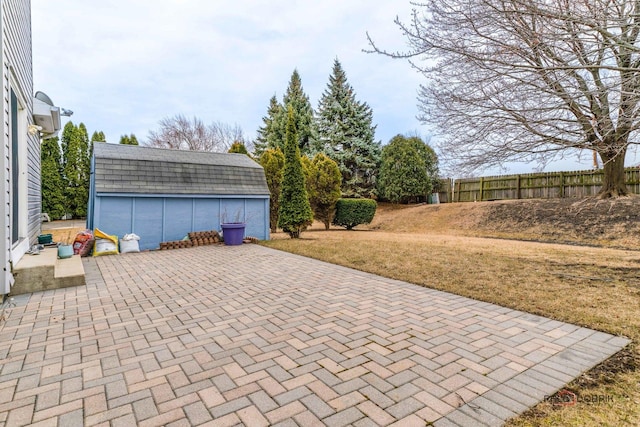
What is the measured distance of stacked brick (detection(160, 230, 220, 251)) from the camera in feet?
28.2

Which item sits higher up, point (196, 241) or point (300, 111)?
point (300, 111)

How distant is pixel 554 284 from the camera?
16.0 feet

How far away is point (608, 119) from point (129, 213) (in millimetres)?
10176

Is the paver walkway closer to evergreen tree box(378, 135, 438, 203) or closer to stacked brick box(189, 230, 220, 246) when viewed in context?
stacked brick box(189, 230, 220, 246)

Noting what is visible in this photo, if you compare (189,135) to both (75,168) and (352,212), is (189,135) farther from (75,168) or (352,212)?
(352,212)

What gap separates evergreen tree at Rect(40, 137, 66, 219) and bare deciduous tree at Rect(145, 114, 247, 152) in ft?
30.4

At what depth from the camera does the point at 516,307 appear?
381cm

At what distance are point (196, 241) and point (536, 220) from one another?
42.9 ft

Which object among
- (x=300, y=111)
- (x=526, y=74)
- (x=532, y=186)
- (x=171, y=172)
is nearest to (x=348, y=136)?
(x=300, y=111)

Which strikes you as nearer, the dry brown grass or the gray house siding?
the dry brown grass

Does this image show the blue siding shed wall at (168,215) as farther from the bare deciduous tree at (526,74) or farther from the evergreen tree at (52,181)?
the evergreen tree at (52,181)

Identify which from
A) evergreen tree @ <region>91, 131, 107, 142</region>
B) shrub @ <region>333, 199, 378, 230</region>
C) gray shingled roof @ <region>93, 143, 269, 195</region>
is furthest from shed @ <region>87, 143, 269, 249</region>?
evergreen tree @ <region>91, 131, 107, 142</region>

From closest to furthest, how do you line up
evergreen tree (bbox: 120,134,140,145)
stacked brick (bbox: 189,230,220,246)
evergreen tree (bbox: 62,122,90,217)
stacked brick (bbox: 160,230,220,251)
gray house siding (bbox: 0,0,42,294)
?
gray house siding (bbox: 0,0,42,294), stacked brick (bbox: 160,230,220,251), stacked brick (bbox: 189,230,220,246), evergreen tree (bbox: 62,122,90,217), evergreen tree (bbox: 120,134,140,145)

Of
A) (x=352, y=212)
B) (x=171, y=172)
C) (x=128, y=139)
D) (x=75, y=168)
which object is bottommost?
(x=352, y=212)
